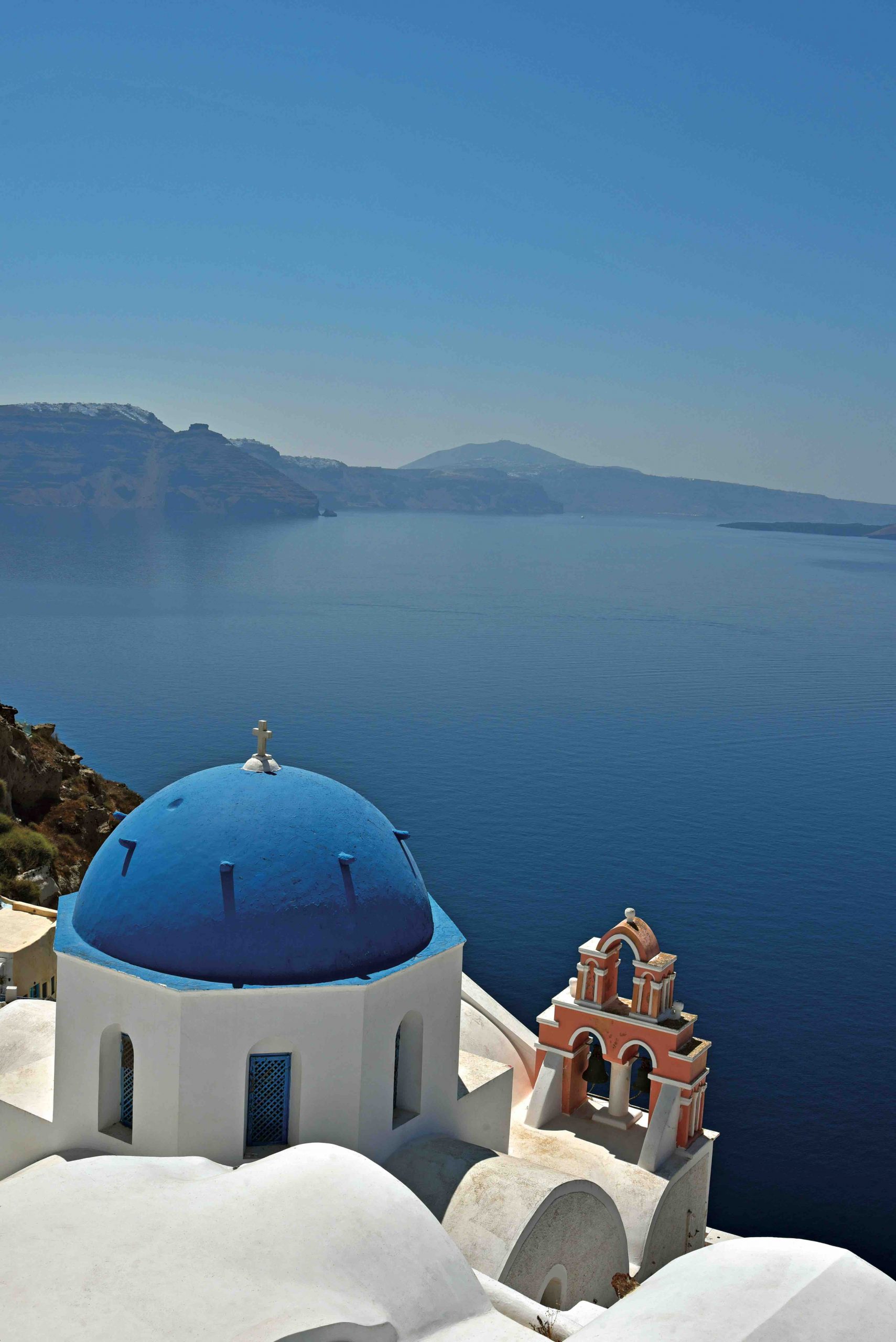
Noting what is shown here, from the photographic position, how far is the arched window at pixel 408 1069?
10.9 meters

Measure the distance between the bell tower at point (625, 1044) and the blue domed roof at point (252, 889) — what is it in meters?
3.73

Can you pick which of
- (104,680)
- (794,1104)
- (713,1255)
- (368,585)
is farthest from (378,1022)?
(368,585)

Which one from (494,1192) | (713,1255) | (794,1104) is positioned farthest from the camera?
(794,1104)

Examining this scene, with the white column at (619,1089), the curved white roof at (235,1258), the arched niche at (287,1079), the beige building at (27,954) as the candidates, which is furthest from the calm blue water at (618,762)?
the curved white roof at (235,1258)

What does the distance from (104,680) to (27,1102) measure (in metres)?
52.5

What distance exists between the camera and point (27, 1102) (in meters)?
10.7

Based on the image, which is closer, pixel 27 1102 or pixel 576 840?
pixel 27 1102

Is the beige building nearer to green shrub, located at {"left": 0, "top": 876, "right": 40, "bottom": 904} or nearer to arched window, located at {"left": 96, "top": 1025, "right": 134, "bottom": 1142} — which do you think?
green shrub, located at {"left": 0, "top": 876, "right": 40, "bottom": 904}

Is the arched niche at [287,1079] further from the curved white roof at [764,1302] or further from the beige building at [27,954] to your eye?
the beige building at [27,954]

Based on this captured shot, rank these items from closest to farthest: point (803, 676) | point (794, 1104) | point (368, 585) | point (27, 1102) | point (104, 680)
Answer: point (27, 1102) → point (794, 1104) → point (104, 680) → point (803, 676) → point (368, 585)

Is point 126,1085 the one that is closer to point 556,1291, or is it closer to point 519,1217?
point 519,1217

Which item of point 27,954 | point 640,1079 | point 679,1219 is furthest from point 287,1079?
point 640,1079

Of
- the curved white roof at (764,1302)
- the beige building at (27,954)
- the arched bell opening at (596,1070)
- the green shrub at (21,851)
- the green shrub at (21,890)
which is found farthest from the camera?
the green shrub at (21,851)

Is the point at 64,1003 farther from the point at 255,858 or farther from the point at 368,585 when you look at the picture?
the point at 368,585
